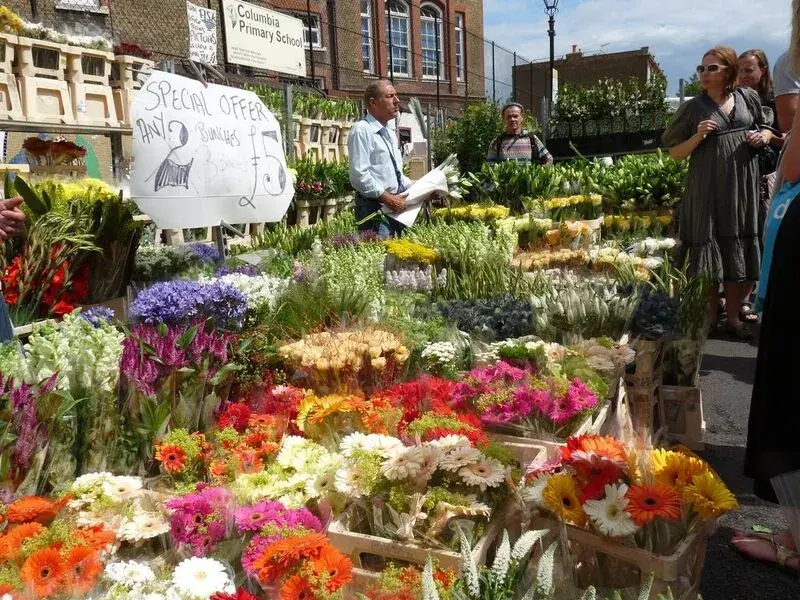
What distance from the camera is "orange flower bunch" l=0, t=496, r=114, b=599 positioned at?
4.33ft

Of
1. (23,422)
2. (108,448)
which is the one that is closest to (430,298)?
(108,448)

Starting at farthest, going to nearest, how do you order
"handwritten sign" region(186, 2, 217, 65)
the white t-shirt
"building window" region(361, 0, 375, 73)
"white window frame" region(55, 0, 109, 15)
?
"building window" region(361, 0, 375, 73) < "white window frame" region(55, 0, 109, 15) < "handwritten sign" region(186, 2, 217, 65) < the white t-shirt

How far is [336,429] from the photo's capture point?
6.83 feet

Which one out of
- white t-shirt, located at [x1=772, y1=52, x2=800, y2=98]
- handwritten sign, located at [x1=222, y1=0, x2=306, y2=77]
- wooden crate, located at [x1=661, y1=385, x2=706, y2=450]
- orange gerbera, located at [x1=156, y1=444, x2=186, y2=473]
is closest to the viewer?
orange gerbera, located at [x1=156, y1=444, x2=186, y2=473]

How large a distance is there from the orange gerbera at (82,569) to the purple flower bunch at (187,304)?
108 cm

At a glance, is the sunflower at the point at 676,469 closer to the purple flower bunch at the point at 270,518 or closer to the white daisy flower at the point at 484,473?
the white daisy flower at the point at 484,473

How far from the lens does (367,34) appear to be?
76.2 ft

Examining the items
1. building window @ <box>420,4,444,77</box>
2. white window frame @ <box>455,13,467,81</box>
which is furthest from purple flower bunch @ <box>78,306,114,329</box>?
white window frame @ <box>455,13,467,81</box>

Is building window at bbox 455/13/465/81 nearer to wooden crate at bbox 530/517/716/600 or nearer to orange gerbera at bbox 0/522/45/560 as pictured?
wooden crate at bbox 530/517/716/600

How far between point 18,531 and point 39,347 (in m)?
0.65

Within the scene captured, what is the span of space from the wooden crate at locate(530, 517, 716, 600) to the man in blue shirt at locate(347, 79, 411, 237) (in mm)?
3020

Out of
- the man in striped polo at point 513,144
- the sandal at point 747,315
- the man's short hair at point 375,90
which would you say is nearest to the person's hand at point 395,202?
the man's short hair at point 375,90

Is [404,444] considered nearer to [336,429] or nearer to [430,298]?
[336,429]

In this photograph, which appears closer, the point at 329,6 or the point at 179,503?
the point at 179,503
